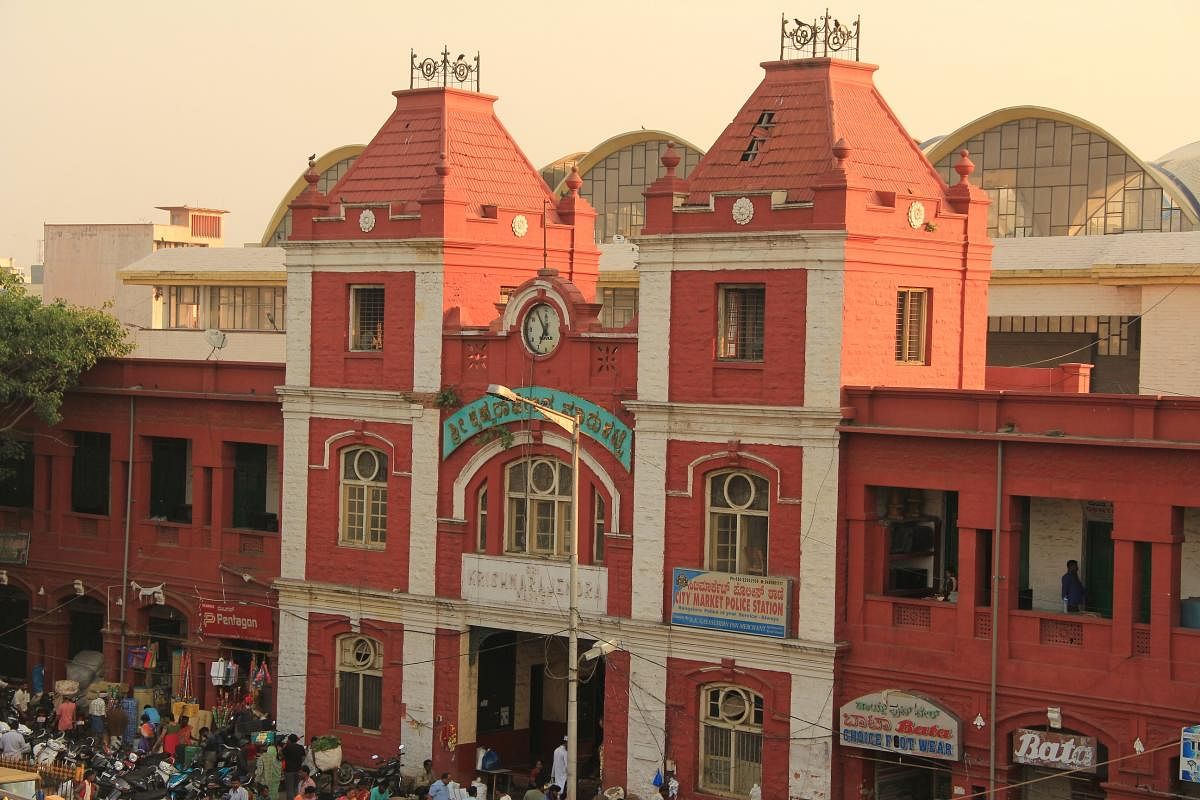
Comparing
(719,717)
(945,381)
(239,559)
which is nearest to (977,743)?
(719,717)

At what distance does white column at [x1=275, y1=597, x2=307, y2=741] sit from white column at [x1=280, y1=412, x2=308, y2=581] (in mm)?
875

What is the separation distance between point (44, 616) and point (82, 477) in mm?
3410

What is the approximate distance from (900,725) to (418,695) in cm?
1070

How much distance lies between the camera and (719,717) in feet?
113

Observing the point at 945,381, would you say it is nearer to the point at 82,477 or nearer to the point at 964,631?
the point at 964,631

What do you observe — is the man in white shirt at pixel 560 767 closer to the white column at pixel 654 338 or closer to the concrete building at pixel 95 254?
the white column at pixel 654 338

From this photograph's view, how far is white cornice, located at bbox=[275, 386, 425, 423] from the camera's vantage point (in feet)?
127

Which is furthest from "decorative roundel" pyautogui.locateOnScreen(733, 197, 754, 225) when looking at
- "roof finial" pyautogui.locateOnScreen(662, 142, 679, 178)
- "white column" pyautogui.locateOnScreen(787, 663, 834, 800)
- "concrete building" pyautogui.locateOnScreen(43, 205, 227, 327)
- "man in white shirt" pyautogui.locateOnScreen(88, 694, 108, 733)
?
"concrete building" pyautogui.locateOnScreen(43, 205, 227, 327)

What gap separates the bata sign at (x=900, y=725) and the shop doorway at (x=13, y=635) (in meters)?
23.3

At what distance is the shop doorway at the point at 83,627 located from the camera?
46.3m

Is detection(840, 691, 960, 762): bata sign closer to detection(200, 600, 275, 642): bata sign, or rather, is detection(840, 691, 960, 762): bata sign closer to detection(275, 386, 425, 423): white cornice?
detection(275, 386, 425, 423): white cornice

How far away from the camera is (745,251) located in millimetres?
33812

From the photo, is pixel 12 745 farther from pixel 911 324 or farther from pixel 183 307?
pixel 183 307

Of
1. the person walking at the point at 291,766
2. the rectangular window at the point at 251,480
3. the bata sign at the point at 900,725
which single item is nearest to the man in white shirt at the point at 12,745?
the person walking at the point at 291,766
